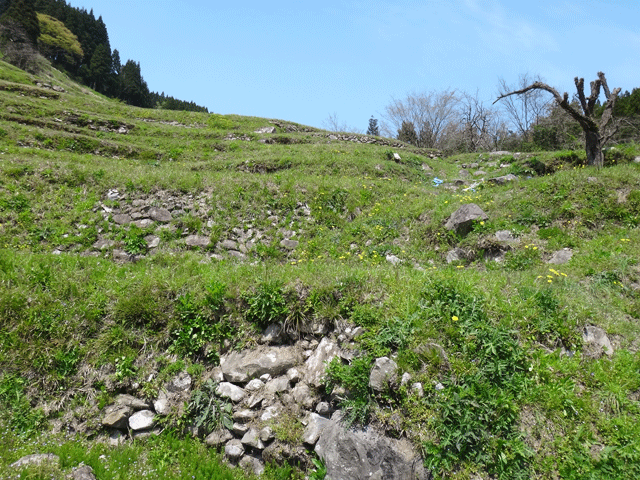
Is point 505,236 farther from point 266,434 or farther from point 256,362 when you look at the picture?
point 266,434

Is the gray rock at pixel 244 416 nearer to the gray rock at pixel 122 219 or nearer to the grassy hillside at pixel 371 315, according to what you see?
the grassy hillside at pixel 371 315

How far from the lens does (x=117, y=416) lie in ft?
16.3

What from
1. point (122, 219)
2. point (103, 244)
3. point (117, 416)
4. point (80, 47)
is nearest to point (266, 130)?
point (122, 219)

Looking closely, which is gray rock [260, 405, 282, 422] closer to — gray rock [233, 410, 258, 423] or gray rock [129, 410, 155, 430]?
gray rock [233, 410, 258, 423]

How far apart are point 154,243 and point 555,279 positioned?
31.9 ft

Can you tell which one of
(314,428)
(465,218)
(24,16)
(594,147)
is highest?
(24,16)

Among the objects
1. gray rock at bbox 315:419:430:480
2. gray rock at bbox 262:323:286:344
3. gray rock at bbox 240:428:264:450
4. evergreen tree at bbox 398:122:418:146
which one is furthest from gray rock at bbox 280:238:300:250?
evergreen tree at bbox 398:122:418:146

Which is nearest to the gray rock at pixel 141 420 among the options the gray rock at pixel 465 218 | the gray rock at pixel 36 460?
the gray rock at pixel 36 460

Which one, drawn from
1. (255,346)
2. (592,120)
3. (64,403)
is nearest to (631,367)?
(255,346)

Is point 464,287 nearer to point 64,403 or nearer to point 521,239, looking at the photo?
point 521,239

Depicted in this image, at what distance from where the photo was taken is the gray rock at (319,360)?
5.15 meters

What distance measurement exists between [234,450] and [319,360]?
1.60 m

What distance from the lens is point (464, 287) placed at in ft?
18.4

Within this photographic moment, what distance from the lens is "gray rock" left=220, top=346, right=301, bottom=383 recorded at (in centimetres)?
539
